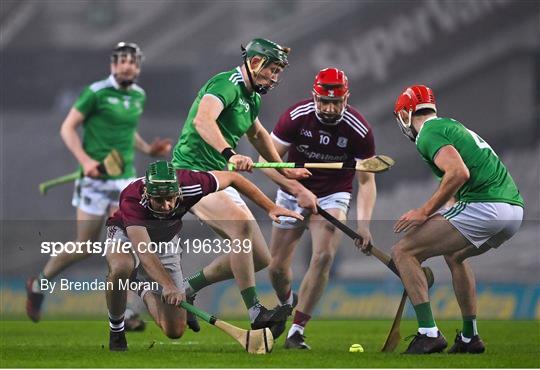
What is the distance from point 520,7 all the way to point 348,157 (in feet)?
29.1

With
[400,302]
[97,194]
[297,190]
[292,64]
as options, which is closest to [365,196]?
[297,190]

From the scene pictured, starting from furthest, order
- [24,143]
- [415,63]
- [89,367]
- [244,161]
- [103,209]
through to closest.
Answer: [415,63] → [24,143] → [103,209] → [244,161] → [89,367]

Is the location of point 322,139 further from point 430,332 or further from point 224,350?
point 430,332

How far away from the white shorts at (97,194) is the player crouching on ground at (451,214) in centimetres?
355

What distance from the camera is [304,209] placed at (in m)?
8.52

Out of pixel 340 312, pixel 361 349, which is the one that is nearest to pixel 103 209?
pixel 340 312

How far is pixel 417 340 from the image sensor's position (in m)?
7.41

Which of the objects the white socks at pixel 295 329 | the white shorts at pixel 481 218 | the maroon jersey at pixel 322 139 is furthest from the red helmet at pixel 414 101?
the white socks at pixel 295 329

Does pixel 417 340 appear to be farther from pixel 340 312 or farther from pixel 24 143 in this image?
pixel 24 143

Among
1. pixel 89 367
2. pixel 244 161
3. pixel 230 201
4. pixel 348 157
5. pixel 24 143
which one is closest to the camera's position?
pixel 89 367

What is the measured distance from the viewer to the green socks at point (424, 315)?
737cm

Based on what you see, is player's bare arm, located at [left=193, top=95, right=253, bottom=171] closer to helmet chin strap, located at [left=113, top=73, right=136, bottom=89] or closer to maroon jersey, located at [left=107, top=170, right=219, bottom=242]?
→ maroon jersey, located at [left=107, top=170, right=219, bottom=242]

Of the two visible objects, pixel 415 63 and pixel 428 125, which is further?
pixel 415 63

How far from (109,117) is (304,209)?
285 cm
